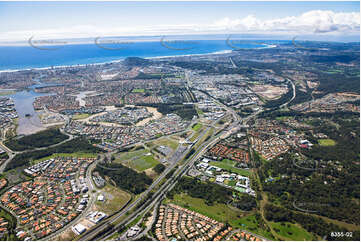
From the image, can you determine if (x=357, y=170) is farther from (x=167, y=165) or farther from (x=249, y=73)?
(x=249, y=73)

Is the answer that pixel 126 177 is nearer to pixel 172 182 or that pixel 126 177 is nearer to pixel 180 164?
pixel 172 182

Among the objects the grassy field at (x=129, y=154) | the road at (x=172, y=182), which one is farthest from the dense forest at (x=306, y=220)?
the grassy field at (x=129, y=154)

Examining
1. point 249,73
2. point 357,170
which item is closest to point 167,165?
point 357,170

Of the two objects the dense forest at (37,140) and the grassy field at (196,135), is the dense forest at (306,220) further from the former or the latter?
the dense forest at (37,140)

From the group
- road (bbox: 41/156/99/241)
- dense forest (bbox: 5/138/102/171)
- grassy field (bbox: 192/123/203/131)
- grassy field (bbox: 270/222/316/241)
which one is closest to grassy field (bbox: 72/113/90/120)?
dense forest (bbox: 5/138/102/171)

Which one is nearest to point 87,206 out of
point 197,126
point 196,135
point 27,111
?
point 196,135

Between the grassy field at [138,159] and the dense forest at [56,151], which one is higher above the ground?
the dense forest at [56,151]
